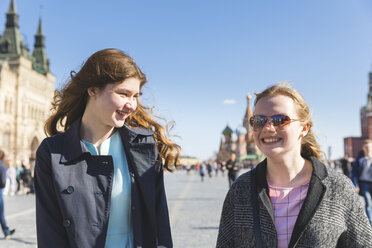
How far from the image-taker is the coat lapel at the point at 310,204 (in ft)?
6.29

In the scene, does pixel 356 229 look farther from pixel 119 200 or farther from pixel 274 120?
pixel 119 200

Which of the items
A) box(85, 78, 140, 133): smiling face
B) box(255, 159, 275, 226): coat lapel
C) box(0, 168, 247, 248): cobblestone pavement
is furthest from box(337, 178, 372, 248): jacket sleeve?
box(0, 168, 247, 248): cobblestone pavement

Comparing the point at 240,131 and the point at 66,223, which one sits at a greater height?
the point at 240,131

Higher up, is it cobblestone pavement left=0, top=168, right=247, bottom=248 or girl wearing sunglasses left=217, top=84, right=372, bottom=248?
girl wearing sunglasses left=217, top=84, right=372, bottom=248

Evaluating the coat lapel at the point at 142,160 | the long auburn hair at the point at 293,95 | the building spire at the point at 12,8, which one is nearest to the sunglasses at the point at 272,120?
the long auburn hair at the point at 293,95

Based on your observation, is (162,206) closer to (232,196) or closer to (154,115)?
(232,196)

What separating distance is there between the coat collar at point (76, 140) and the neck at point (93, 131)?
0.05 metres

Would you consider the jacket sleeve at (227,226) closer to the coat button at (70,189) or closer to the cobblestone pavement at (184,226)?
the coat button at (70,189)

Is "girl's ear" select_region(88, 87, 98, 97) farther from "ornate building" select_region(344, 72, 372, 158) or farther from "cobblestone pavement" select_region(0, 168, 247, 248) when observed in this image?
"ornate building" select_region(344, 72, 372, 158)

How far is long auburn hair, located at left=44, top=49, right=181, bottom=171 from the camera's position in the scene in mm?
2156

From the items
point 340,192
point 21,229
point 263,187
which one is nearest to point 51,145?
point 263,187

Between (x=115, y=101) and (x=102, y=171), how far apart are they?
0.37 metres

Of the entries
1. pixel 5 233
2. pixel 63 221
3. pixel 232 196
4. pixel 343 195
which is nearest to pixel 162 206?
pixel 232 196

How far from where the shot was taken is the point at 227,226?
214cm
